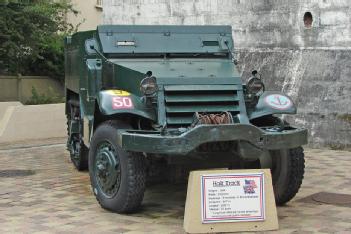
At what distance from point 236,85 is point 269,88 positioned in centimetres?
576

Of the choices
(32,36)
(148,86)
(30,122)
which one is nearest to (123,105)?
(148,86)

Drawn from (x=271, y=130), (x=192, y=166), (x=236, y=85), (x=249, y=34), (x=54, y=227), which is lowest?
(x=54, y=227)

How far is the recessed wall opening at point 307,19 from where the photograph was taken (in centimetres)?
1181

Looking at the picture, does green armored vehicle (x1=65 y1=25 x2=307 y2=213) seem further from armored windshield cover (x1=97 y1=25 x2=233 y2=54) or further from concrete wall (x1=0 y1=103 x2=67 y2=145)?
concrete wall (x1=0 y1=103 x2=67 y2=145)

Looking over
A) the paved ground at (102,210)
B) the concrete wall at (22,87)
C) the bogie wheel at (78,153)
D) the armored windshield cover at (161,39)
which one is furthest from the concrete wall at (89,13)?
the armored windshield cover at (161,39)

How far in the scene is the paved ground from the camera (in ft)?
19.7

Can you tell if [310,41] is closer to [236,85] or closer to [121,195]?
[236,85]

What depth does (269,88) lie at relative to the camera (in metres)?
12.3

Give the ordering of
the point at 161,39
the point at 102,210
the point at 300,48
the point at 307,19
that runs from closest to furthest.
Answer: the point at 102,210, the point at 161,39, the point at 307,19, the point at 300,48

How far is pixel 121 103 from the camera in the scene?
625 cm

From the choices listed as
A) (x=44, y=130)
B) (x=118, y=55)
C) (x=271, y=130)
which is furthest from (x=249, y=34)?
(x=271, y=130)

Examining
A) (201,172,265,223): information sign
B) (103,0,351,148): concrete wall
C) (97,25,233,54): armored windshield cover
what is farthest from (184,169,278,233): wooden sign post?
(103,0,351,148): concrete wall

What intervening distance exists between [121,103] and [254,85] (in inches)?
55.1

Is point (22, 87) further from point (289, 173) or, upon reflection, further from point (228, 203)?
point (228, 203)
